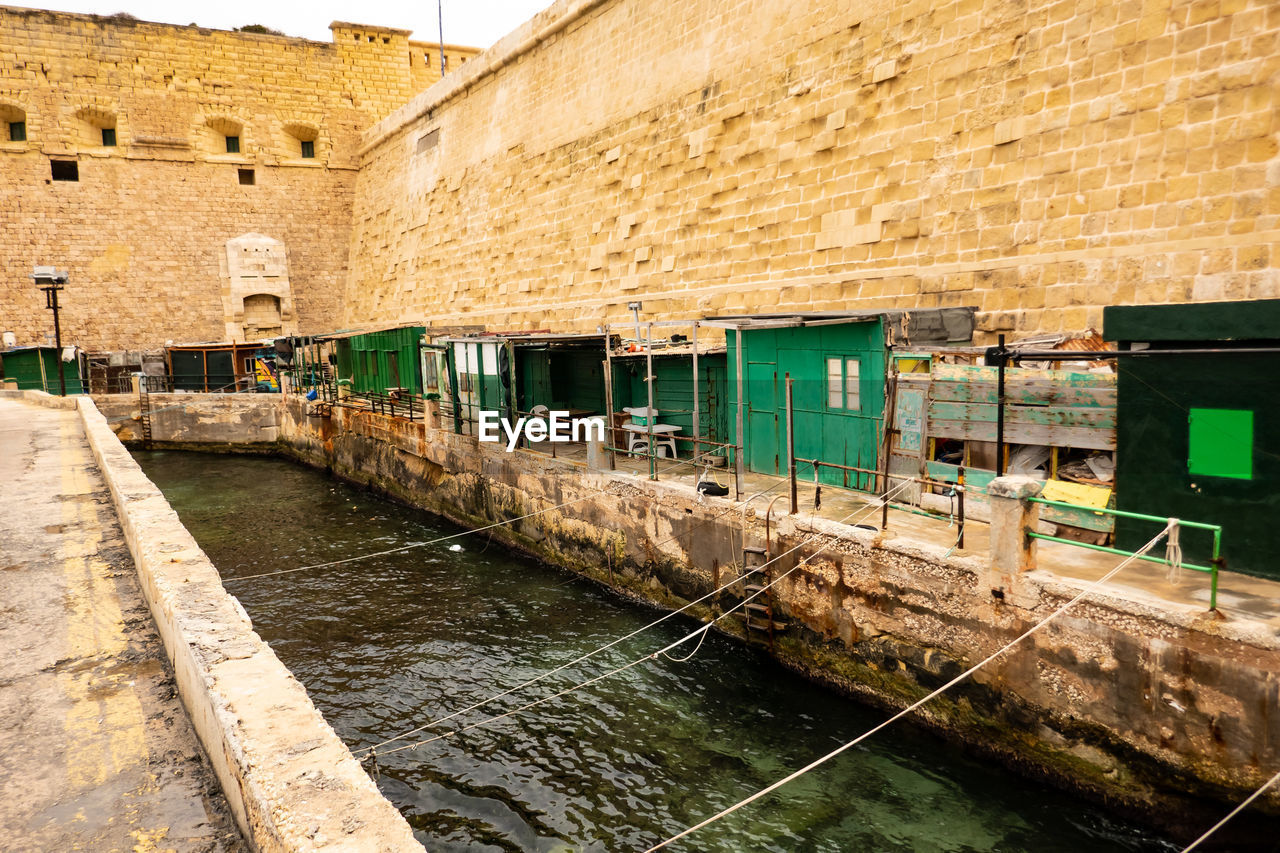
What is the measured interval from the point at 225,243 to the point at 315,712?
2950cm

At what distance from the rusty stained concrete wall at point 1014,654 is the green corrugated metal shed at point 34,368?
23.3 meters

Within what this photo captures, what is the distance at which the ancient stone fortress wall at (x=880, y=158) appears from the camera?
7898 millimetres

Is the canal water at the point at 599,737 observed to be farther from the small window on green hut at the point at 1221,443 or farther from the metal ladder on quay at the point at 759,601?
the small window on green hut at the point at 1221,443

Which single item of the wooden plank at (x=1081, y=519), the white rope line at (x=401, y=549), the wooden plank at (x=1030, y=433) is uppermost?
the wooden plank at (x=1030, y=433)

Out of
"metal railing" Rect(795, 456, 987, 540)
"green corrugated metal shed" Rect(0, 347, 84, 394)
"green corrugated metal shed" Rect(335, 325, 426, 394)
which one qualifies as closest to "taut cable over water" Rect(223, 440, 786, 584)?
"metal railing" Rect(795, 456, 987, 540)

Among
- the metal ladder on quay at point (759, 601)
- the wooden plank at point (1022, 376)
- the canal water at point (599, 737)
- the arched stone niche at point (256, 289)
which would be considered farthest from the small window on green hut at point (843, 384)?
the arched stone niche at point (256, 289)

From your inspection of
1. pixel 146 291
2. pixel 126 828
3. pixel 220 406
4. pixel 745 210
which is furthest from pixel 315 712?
pixel 146 291

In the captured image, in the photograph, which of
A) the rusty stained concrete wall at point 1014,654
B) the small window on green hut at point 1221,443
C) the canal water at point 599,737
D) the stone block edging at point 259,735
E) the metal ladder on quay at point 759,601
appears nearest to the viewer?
the stone block edging at point 259,735

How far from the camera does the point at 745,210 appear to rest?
43.7ft

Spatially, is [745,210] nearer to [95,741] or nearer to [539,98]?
[539,98]

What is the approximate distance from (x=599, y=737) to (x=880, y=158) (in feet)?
28.0

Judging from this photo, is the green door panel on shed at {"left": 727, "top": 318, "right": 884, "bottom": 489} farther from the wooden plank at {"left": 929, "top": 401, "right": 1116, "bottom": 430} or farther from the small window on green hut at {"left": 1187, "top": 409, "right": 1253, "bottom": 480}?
the small window on green hut at {"left": 1187, "top": 409, "right": 1253, "bottom": 480}

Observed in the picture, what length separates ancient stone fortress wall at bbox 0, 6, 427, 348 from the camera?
25.4m

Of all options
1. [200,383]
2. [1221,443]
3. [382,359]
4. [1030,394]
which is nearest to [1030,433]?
[1030,394]
